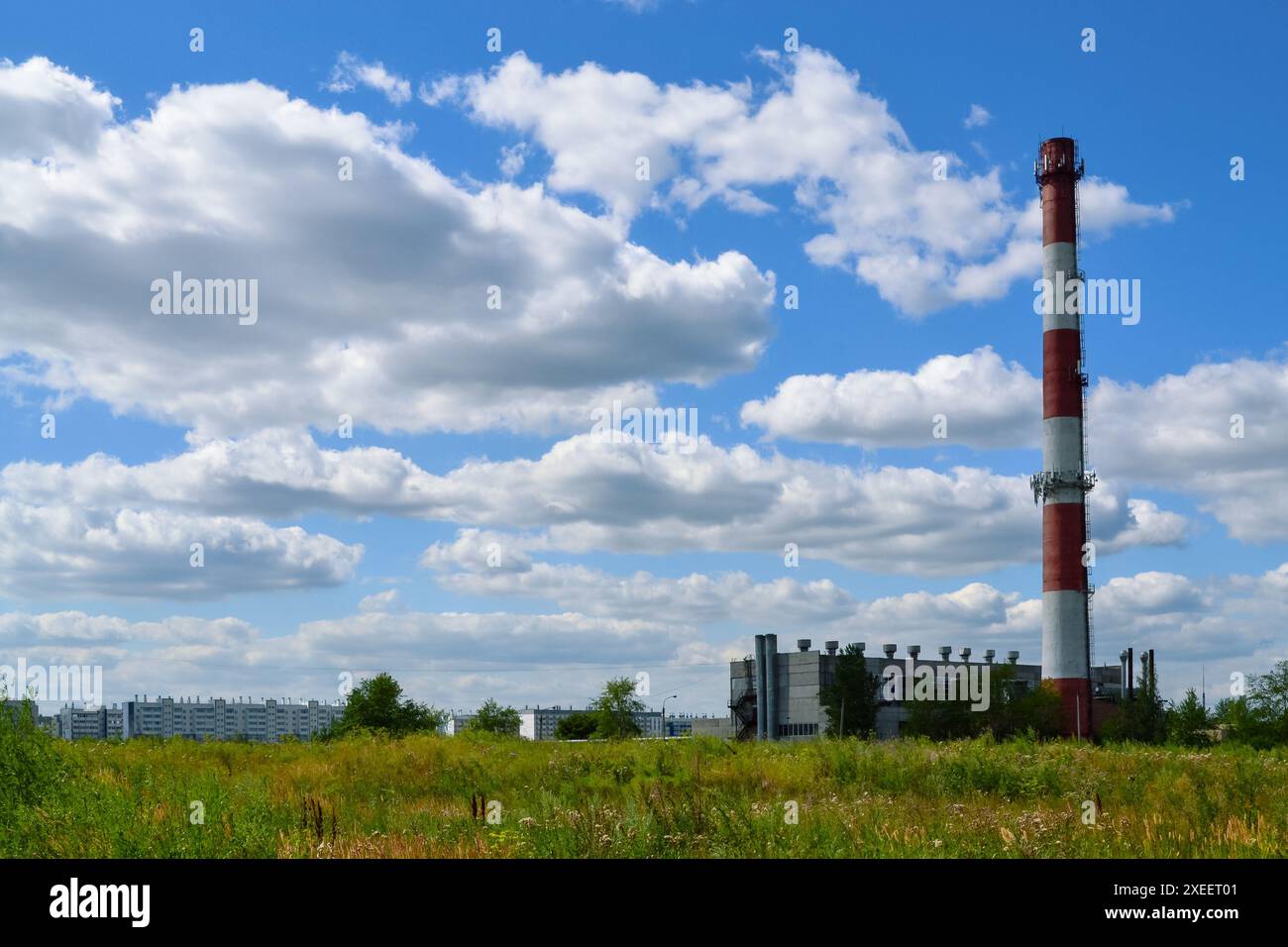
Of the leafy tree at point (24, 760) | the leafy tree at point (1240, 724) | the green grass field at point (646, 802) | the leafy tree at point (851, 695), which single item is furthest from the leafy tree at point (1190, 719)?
the leafy tree at point (24, 760)

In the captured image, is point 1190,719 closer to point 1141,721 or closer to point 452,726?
point 1141,721

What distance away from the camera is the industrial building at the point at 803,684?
8312 centimetres

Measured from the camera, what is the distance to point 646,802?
38.4ft

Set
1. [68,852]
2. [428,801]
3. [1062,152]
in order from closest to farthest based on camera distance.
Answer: [68,852] → [428,801] → [1062,152]

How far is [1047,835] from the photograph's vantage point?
9.96 metres

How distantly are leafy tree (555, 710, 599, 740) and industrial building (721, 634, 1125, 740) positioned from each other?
11465 millimetres

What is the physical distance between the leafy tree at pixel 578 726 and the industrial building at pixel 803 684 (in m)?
11.5

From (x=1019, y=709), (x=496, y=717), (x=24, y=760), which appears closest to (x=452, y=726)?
(x=496, y=717)

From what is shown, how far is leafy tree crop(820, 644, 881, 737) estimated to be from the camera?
72688mm

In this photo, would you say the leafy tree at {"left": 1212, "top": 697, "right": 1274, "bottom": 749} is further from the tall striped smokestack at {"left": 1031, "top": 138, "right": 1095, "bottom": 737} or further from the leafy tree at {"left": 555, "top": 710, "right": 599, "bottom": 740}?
the leafy tree at {"left": 555, "top": 710, "right": 599, "bottom": 740}
